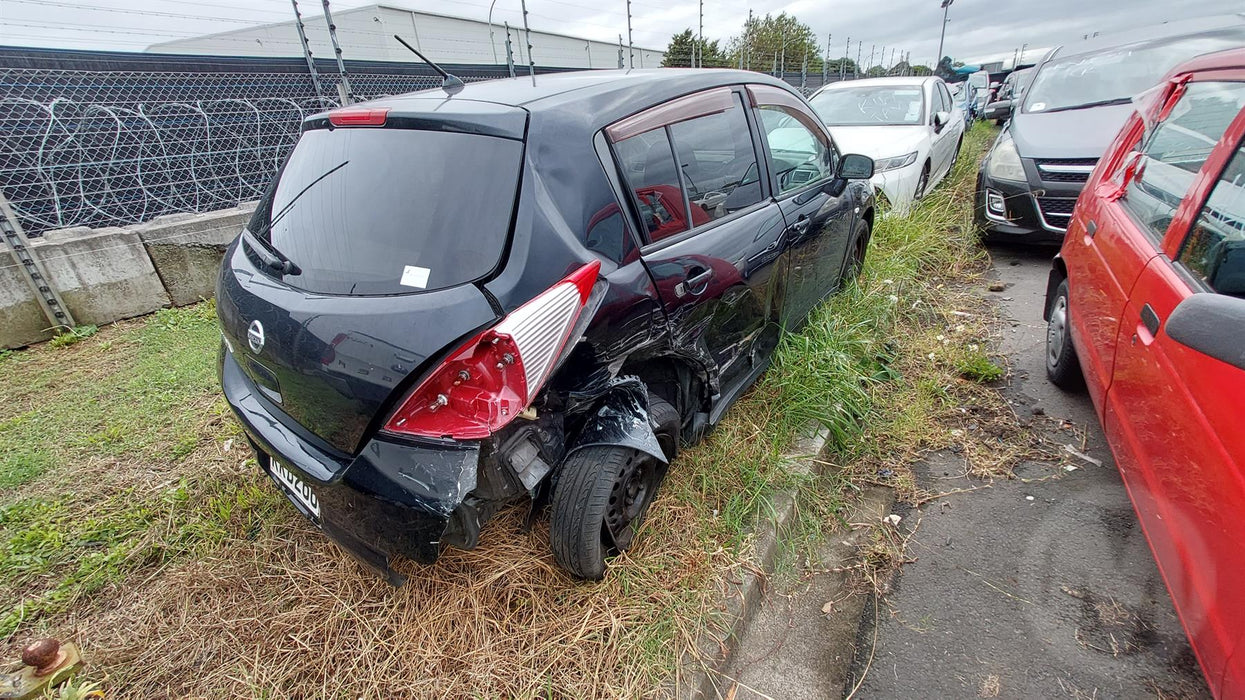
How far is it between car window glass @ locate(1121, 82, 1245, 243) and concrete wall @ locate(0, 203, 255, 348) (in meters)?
5.88

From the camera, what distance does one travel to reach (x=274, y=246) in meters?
1.82

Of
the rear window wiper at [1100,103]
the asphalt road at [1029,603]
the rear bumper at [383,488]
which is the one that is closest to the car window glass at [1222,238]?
the asphalt road at [1029,603]

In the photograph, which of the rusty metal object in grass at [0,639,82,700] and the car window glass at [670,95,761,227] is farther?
the car window glass at [670,95,761,227]

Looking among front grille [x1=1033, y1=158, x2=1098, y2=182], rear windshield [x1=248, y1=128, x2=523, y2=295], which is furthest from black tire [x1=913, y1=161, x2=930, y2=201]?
rear windshield [x1=248, y1=128, x2=523, y2=295]

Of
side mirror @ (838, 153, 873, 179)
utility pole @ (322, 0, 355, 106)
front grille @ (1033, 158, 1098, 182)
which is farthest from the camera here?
utility pole @ (322, 0, 355, 106)

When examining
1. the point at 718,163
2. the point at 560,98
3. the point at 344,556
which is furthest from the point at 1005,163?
the point at 344,556

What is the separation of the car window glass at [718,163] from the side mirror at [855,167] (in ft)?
3.15

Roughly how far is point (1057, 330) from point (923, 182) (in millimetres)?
3625

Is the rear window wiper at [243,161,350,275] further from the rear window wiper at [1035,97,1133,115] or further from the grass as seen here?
the rear window wiper at [1035,97,1133,115]

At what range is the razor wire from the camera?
179 inches

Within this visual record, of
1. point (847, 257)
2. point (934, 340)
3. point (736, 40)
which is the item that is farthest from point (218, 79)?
point (736, 40)

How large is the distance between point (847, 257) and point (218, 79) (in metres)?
6.82

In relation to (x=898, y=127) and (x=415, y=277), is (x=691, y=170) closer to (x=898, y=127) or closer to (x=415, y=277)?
(x=415, y=277)

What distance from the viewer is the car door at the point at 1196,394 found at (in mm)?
1258
